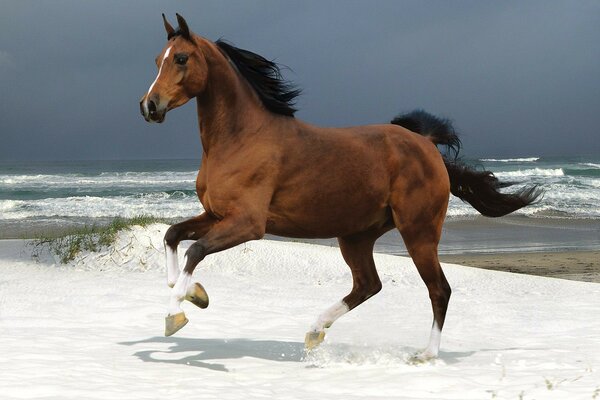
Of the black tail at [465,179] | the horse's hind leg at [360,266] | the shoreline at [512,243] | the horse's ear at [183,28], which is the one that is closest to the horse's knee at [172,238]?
the horse's ear at [183,28]

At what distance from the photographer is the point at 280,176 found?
479cm

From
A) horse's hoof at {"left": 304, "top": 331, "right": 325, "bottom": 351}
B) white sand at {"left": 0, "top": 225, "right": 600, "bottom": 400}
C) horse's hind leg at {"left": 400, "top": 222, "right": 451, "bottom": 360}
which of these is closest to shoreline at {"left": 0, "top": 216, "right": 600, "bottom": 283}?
white sand at {"left": 0, "top": 225, "right": 600, "bottom": 400}

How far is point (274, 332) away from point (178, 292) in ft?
7.59

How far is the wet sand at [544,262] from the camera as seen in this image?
37.2 ft

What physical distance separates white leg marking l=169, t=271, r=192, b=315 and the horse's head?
0.89m

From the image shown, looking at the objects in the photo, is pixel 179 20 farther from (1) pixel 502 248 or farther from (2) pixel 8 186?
(2) pixel 8 186

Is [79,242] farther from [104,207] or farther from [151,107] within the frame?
[104,207]

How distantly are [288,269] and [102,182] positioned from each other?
29847mm

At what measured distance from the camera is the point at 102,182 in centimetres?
3822

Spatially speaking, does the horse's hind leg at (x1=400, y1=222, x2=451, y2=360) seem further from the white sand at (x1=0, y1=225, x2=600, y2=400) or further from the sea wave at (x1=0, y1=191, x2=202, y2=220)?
the sea wave at (x1=0, y1=191, x2=202, y2=220)

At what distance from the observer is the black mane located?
5.05 m

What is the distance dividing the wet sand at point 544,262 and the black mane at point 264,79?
6.79 metres

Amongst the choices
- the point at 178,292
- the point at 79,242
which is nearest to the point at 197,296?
the point at 178,292

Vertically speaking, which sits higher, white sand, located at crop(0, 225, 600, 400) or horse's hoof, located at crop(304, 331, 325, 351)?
horse's hoof, located at crop(304, 331, 325, 351)
